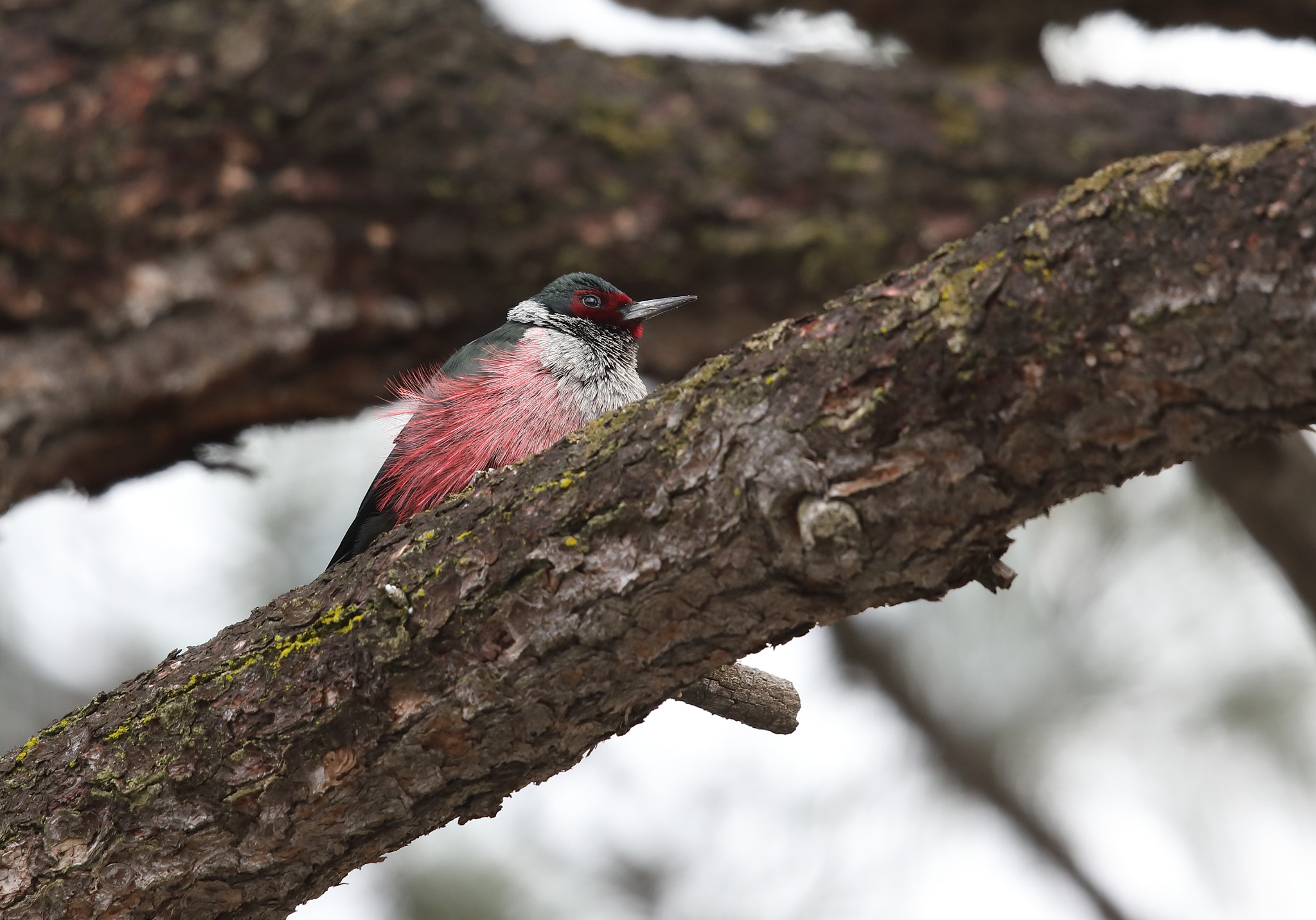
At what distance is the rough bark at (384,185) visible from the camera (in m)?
4.04

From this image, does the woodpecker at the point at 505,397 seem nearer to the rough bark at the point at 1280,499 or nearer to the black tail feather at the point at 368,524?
the black tail feather at the point at 368,524

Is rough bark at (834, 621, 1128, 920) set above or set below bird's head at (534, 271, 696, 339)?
below

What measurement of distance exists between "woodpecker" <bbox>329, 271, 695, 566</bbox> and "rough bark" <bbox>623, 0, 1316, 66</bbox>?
1.23 m

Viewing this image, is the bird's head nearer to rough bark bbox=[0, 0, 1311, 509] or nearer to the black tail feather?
rough bark bbox=[0, 0, 1311, 509]

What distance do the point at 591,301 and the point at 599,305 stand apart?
1.4 inches

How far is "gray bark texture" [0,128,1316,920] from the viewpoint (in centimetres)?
160

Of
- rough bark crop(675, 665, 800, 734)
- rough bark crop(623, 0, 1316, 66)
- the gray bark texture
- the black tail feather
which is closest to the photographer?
the gray bark texture

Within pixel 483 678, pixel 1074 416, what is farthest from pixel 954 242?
pixel 483 678

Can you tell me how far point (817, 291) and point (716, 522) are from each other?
8.81ft

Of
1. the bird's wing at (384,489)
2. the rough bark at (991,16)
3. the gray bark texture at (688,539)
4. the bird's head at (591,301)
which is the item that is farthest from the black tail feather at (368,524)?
the rough bark at (991,16)

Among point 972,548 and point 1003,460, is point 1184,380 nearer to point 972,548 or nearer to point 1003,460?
point 1003,460

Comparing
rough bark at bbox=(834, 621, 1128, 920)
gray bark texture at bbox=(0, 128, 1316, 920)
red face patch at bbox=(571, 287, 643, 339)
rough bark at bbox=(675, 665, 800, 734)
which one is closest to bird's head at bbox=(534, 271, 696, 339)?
red face patch at bbox=(571, 287, 643, 339)

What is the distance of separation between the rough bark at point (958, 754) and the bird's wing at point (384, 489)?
1673mm

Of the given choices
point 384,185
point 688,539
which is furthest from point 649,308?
point 688,539
